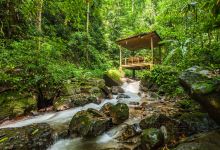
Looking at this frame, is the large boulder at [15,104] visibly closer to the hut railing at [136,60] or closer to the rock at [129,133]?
the rock at [129,133]

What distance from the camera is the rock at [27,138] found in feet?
15.0

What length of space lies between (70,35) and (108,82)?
8.06 meters

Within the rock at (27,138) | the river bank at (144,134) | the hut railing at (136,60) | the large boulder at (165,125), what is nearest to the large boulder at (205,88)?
the river bank at (144,134)

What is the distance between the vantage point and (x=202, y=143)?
3951mm

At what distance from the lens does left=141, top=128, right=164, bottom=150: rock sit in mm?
4330

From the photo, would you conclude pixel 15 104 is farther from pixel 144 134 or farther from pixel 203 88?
pixel 203 88

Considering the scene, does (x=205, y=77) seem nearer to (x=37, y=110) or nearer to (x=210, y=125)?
(x=210, y=125)

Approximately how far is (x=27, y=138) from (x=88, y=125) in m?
1.71

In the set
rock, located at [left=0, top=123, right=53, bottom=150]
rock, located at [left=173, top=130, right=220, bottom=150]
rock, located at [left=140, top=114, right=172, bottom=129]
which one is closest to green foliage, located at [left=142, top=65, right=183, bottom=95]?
rock, located at [left=140, top=114, right=172, bottom=129]

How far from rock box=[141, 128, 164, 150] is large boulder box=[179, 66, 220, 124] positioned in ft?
4.12

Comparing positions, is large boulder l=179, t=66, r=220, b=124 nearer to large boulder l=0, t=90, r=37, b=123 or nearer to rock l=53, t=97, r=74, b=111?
rock l=53, t=97, r=74, b=111

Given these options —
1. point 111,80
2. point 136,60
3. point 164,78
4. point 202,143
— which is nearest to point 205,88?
point 202,143

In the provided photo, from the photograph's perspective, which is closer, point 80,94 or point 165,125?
point 165,125

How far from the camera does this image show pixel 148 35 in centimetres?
1555
